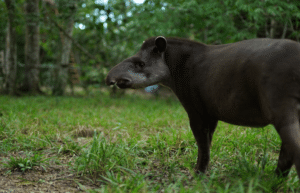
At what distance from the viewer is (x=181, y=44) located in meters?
2.60

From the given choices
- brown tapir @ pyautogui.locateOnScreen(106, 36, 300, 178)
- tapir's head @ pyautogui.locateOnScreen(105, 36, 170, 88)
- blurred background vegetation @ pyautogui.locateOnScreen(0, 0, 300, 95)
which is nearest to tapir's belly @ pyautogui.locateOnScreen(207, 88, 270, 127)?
brown tapir @ pyautogui.locateOnScreen(106, 36, 300, 178)

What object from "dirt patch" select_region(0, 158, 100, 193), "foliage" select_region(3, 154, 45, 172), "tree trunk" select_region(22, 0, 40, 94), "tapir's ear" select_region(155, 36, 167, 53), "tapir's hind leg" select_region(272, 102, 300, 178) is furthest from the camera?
"tree trunk" select_region(22, 0, 40, 94)

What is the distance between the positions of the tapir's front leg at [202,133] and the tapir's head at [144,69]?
0.49 m

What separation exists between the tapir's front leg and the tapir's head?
49 centimetres

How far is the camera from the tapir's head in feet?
7.80

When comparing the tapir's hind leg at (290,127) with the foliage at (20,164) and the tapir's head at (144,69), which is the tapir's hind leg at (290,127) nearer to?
the tapir's head at (144,69)

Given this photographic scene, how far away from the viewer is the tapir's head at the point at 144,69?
2379 mm

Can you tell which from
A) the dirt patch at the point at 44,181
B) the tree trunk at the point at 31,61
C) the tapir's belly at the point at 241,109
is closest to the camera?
the tapir's belly at the point at 241,109

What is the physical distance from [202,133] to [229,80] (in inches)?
25.8

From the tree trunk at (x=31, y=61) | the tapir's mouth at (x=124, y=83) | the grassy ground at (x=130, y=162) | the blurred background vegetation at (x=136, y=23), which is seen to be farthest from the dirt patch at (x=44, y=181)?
the tree trunk at (x=31, y=61)

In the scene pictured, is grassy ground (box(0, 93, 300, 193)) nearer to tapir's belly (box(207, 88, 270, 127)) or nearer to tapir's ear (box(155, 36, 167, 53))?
tapir's belly (box(207, 88, 270, 127))

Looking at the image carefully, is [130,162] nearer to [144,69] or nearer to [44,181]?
[44,181]

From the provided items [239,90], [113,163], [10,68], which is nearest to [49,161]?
[113,163]

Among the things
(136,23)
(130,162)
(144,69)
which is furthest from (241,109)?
(136,23)
